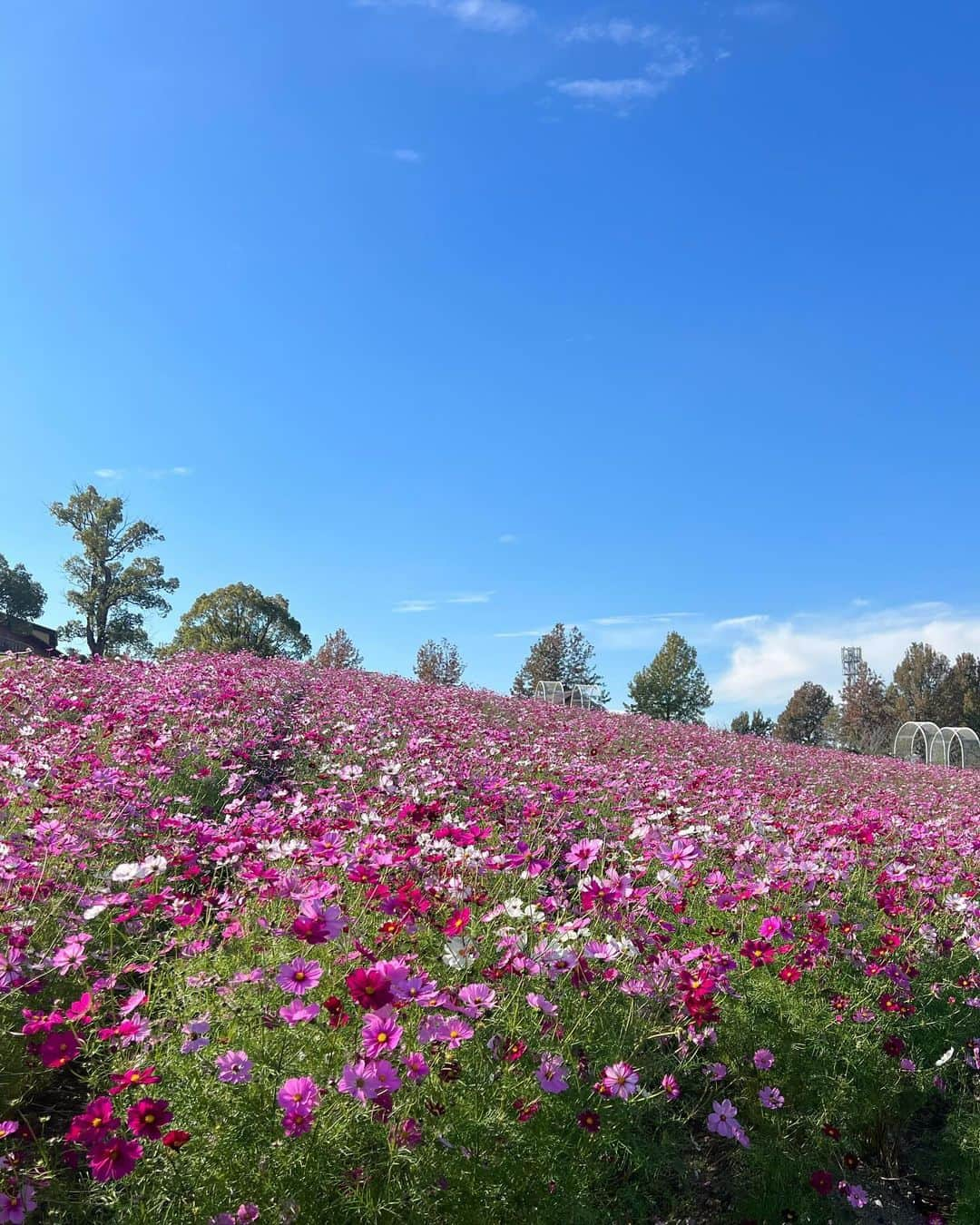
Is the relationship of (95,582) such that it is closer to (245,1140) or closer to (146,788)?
(146,788)

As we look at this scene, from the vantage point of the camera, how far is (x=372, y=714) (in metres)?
8.76

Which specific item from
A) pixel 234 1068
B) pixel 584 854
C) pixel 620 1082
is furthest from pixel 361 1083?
pixel 584 854

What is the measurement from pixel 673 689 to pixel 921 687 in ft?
72.0

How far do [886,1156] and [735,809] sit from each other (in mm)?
2434

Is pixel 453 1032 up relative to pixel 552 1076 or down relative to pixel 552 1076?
up

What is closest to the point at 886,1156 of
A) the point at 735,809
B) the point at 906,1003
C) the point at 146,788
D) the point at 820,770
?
the point at 906,1003

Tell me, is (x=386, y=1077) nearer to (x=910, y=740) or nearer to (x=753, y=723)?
(x=910, y=740)

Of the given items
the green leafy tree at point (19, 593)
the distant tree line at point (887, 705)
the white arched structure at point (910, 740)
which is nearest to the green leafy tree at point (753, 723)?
the distant tree line at point (887, 705)

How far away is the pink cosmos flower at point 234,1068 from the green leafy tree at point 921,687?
5457 cm

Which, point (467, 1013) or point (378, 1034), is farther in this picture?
point (467, 1013)

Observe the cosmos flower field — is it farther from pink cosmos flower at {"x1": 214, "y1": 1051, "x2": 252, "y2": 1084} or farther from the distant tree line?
the distant tree line

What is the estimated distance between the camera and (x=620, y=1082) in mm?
2539

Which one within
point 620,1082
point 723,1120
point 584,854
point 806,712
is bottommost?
point 723,1120

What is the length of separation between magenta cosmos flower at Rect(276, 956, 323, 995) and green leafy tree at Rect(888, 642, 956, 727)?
179ft
